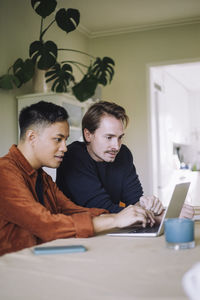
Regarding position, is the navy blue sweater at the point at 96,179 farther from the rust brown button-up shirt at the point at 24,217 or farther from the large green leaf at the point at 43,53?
the large green leaf at the point at 43,53

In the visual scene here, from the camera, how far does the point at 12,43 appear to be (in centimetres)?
367

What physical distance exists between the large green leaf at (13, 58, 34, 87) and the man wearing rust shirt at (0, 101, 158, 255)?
67.5 inches

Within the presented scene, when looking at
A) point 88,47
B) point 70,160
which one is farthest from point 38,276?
point 88,47

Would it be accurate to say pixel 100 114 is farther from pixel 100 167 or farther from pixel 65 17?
pixel 65 17

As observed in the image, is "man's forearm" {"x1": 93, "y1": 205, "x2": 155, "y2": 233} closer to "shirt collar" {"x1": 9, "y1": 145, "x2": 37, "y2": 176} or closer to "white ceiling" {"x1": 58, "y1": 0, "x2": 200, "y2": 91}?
"shirt collar" {"x1": 9, "y1": 145, "x2": 37, "y2": 176}

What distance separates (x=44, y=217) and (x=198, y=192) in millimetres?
4839

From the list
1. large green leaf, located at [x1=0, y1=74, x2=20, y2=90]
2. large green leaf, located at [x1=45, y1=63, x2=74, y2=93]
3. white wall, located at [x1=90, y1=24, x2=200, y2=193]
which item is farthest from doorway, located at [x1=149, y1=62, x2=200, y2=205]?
large green leaf, located at [x1=0, y1=74, x2=20, y2=90]

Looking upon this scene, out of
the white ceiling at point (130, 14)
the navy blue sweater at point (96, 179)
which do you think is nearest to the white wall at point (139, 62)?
the white ceiling at point (130, 14)

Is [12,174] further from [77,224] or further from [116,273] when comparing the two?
[116,273]

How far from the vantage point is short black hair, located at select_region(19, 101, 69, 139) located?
5.86ft

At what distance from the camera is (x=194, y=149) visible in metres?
8.85

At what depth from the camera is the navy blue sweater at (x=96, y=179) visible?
2.05 metres

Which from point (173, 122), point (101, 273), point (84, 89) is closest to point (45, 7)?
point (84, 89)

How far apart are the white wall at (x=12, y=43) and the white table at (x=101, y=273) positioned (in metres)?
2.50
